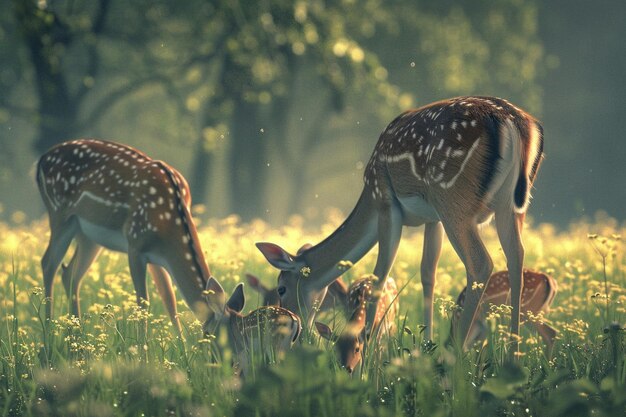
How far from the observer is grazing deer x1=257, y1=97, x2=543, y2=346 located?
5.83 metres

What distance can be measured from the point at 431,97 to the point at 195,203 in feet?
25.0

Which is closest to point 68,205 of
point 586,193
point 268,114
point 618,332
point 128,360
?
point 128,360

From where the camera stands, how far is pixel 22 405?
15.9 ft

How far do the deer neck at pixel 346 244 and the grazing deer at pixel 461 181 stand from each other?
0.02 m

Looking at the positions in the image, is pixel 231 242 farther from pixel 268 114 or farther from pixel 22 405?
pixel 268 114

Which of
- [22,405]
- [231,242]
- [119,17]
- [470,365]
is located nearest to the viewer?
[22,405]

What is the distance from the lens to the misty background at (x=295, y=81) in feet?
45.6

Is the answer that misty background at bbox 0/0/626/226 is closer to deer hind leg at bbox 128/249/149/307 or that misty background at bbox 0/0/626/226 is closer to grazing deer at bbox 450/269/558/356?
deer hind leg at bbox 128/249/149/307

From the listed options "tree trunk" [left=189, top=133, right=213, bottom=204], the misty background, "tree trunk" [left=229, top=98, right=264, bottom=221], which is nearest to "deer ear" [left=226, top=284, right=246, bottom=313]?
the misty background

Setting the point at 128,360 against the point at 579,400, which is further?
the point at 128,360

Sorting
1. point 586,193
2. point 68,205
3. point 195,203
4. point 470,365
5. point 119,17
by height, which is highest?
point 586,193

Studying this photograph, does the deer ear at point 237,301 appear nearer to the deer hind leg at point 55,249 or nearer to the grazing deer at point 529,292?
the grazing deer at point 529,292

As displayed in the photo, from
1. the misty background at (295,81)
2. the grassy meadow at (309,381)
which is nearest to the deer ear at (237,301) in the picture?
the grassy meadow at (309,381)

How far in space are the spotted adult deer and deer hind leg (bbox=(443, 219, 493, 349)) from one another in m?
1.65
